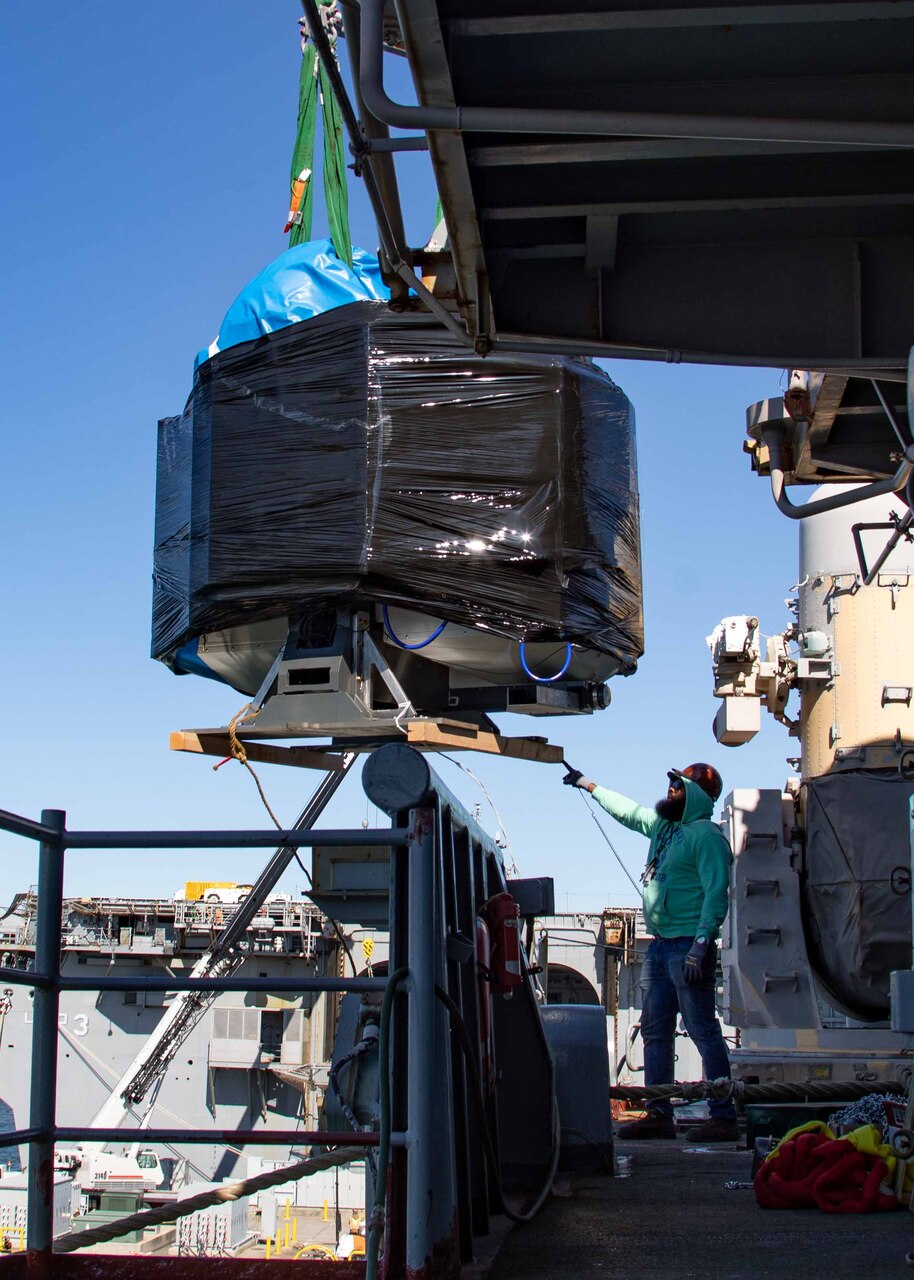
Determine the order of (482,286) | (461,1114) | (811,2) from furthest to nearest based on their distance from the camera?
(482,286)
(461,1114)
(811,2)

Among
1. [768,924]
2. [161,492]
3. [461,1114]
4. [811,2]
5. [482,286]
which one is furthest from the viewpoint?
[768,924]

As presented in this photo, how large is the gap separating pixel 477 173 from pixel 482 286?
0.51 m

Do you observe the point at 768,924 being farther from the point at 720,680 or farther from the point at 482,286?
the point at 482,286

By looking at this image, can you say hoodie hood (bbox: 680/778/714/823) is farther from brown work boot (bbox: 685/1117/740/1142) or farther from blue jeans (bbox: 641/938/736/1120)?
brown work boot (bbox: 685/1117/740/1142)

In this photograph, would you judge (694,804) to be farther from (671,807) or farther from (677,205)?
(677,205)

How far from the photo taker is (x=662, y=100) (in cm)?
430

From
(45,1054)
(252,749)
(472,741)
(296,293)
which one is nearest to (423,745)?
(472,741)

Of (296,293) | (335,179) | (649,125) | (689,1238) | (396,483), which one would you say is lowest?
(689,1238)

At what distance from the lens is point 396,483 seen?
645 cm

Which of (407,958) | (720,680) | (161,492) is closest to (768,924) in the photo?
(720,680)

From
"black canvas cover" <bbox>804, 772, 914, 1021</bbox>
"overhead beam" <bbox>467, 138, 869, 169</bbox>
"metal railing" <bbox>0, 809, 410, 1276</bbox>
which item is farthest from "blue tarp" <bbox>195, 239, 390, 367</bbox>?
"black canvas cover" <bbox>804, 772, 914, 1021</bbox>

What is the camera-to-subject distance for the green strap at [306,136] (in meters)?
7.62

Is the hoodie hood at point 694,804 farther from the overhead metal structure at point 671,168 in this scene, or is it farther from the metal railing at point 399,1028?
the metal railing at point 399,1028

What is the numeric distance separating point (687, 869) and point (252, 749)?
8.50 ft
